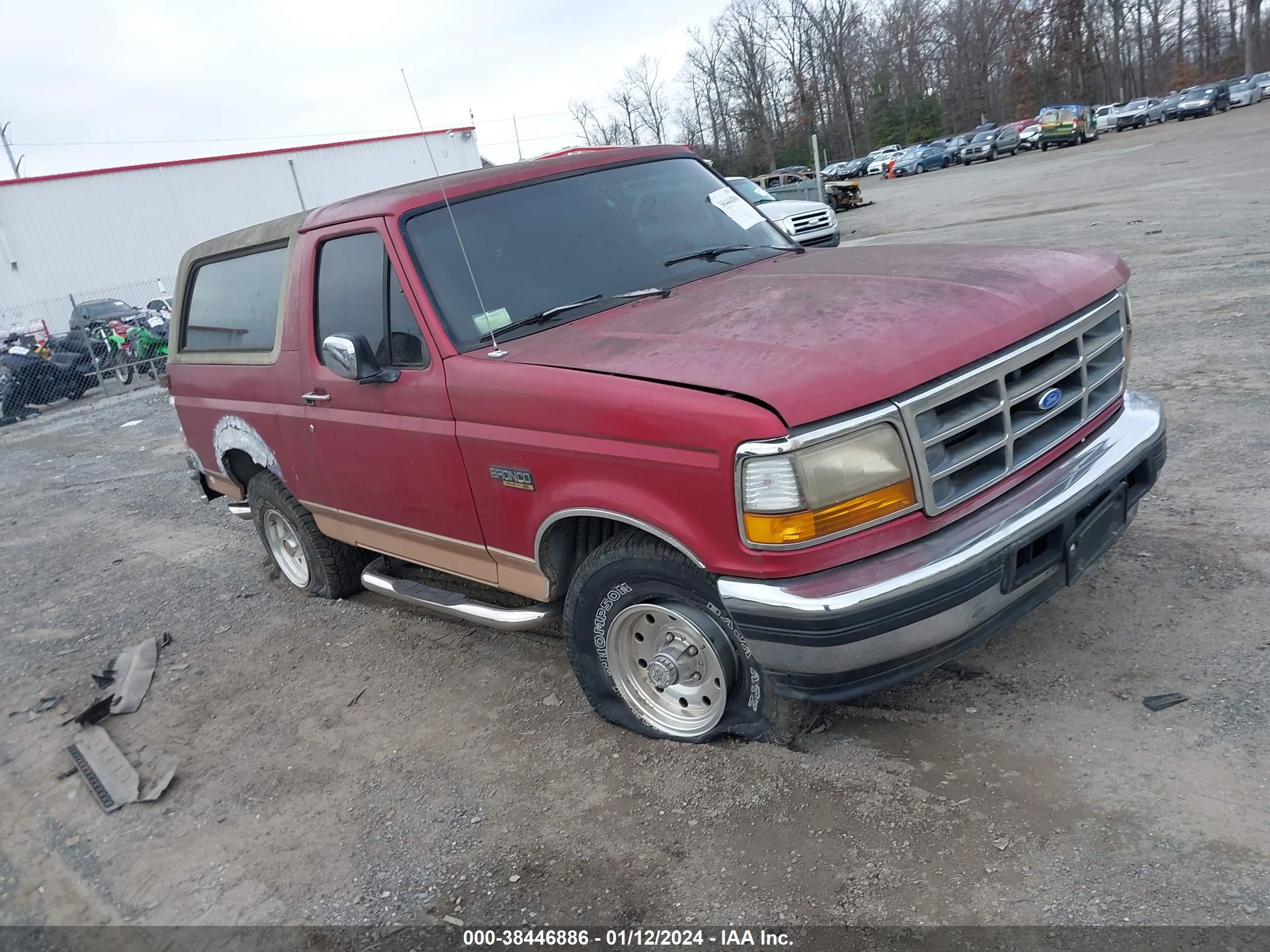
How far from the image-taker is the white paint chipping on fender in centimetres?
488

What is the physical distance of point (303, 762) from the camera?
384 cm

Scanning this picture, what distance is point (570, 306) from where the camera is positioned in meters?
3.59

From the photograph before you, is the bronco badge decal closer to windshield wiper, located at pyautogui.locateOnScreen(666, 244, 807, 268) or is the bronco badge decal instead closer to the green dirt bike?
windshield wiper, located at pyautogui.locateOnScreen(666, 244, 807, 268)

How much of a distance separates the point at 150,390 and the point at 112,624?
13.3 m

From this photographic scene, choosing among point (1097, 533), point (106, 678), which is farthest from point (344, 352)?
point (1097, 533)

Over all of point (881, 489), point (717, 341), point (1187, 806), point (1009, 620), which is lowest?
point (1187, 806)

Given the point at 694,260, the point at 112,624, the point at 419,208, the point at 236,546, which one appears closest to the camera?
the point at 419,208

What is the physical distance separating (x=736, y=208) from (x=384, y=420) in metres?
1.94

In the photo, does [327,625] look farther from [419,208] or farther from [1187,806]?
[1187,806]

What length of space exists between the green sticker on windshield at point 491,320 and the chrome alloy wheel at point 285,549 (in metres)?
2.42

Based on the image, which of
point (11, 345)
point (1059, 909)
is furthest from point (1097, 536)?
point (11, 345)

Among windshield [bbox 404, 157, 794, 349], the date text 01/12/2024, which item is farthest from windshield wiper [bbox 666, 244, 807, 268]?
the date text 01/12/2024

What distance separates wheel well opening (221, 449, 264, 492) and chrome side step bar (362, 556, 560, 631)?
1.08m

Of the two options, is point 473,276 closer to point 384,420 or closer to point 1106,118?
point 384,420
